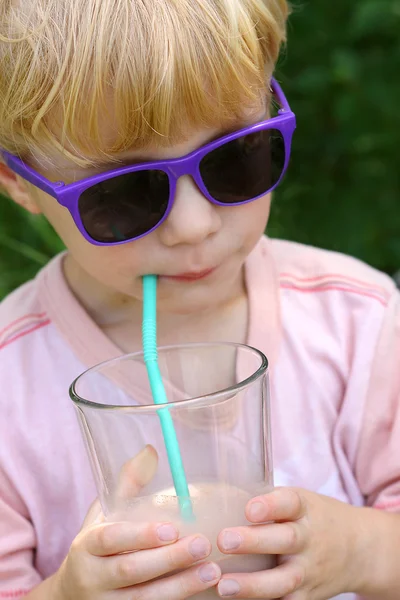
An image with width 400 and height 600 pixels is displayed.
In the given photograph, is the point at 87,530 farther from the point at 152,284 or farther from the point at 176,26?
the point at 176,26

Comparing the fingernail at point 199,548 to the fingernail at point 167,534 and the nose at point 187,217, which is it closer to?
the fingernail at point 167,534

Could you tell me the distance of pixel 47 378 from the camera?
1316mm

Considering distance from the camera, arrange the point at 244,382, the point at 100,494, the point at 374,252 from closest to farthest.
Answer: the point at 244,382 < the point at 100,494 < the point at 374,252

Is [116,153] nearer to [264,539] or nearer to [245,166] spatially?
[245,166]

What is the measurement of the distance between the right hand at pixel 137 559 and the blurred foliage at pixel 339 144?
1.29 m

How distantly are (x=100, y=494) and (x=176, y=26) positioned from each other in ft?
1.80

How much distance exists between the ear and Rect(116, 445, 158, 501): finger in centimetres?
48

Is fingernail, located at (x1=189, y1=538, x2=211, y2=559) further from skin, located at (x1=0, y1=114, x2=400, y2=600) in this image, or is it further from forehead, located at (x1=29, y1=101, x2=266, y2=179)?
forehead, located at (x1=29, y1=101, x2=266, y2=179)

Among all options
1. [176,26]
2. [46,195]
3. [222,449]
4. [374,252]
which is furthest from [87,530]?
[374,252]

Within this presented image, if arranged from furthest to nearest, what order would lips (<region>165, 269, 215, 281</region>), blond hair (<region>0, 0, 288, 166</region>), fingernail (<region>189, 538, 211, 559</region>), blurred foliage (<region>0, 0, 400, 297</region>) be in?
blurred foliage (<region>0, 0, 400, 297</region>)
lips (<region>165, 269, 215, 281</region>)
blond hair (<region>0, 0, 288, 166</region>)
fingernail (<region>189, 538, 211, 559</region>)

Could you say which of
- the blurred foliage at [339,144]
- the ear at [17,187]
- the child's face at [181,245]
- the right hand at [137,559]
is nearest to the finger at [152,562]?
the right hand at [137,559]

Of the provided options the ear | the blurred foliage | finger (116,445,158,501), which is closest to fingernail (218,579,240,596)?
finger (116,445,158,501)

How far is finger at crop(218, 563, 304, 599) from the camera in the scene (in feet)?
2.80

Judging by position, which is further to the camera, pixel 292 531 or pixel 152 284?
pixel 152 284
